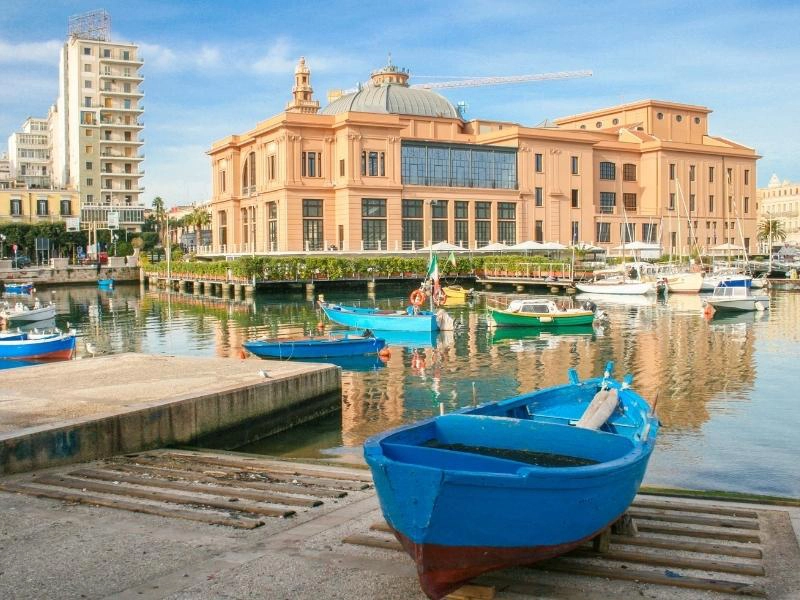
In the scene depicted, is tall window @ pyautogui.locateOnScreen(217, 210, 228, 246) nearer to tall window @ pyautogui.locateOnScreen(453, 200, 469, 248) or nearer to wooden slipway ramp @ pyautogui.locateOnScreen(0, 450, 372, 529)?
tall window @ pyautogui.locateOnScreen(453, 200, 469, 248)

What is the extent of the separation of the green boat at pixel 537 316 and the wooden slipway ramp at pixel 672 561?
33.6 m

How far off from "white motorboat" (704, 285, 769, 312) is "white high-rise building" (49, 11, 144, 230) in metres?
89.7

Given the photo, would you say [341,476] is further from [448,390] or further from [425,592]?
[448,390]

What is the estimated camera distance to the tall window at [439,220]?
286 ft

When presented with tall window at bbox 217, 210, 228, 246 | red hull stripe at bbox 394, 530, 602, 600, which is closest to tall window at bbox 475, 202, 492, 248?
tall window at bbox 217, 210, 228, 246

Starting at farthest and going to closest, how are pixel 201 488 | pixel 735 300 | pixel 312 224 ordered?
pixel 312 224 → pixel 735 300 → pixel 201 488

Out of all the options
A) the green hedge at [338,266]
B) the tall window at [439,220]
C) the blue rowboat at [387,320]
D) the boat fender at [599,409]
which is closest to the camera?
the boat fender at [599,409]

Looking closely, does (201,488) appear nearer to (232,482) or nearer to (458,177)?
(232,482)

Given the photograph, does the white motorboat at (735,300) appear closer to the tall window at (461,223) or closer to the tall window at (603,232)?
the tall window at (461,223)

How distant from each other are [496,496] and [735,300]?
49382 mm

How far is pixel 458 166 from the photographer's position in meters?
89.1

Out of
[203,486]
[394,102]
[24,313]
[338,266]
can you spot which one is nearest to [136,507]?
[203,486]

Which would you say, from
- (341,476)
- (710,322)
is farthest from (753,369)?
(341,476)

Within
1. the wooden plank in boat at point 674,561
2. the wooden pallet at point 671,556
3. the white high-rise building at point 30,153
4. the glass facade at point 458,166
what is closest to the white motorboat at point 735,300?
the glass facade at point 458,166
